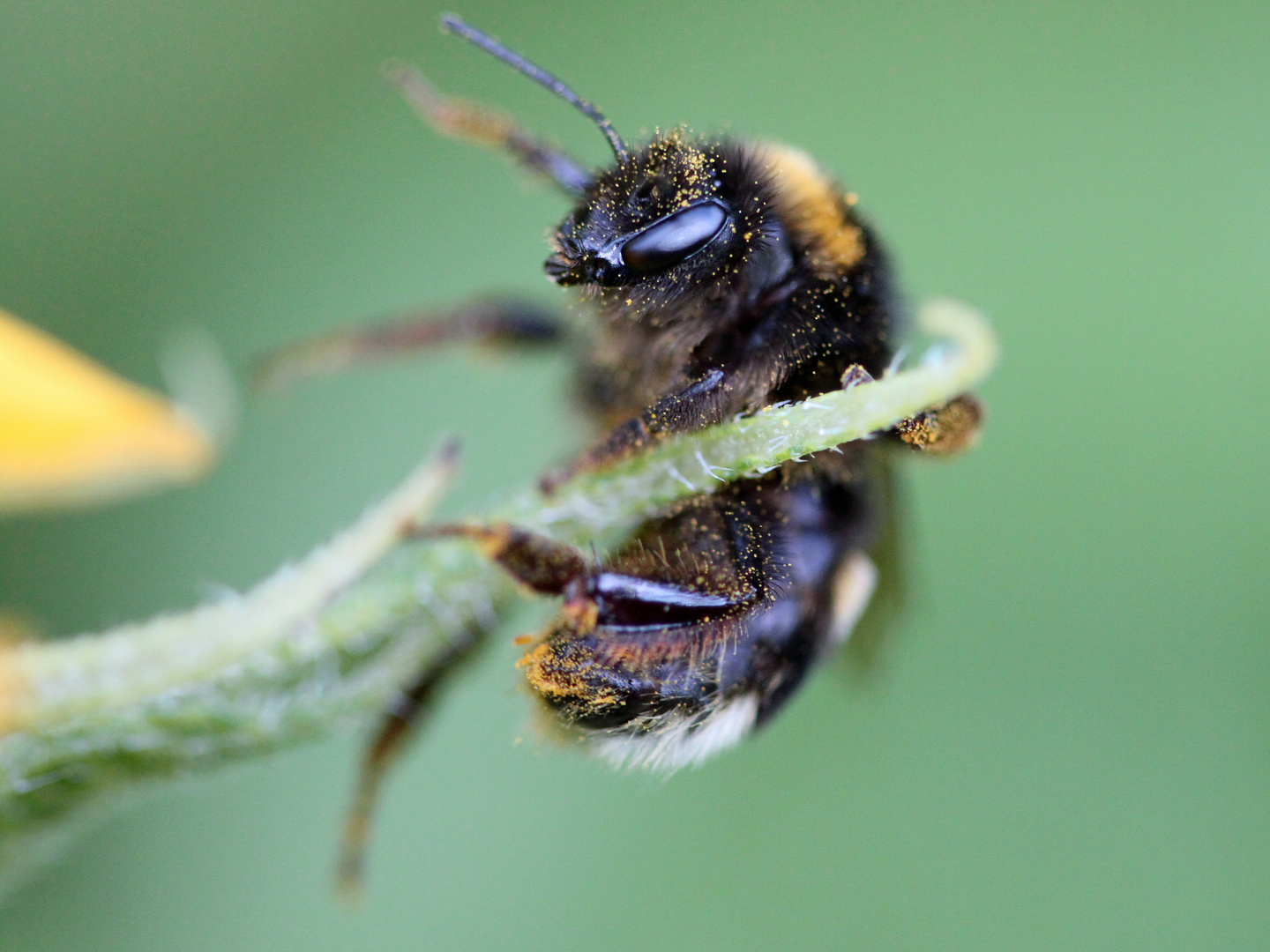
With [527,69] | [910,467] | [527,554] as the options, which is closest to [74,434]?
[527,554]

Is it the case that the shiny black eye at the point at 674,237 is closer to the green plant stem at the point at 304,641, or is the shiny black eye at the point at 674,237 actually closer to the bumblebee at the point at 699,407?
the bumblebee at the point at 699,407

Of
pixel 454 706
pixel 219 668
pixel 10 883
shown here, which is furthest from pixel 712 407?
pixel 454 706

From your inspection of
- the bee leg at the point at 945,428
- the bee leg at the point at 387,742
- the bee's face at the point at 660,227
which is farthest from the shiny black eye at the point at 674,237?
the bee leg at the point at 387,742

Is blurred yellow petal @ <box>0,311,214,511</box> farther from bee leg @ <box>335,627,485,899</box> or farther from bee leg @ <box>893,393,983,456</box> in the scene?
bee leg @ <box>893,393,983,456</box>

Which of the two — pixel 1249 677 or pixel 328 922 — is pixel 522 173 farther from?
pixel 1249 677

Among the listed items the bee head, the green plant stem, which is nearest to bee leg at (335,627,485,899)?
the green plant stem

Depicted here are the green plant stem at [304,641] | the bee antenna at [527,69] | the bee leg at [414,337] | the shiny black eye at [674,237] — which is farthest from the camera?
the bee leg at [414,337]

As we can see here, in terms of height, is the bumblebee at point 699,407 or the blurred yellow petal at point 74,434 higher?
the blurred yellow petal at point 74,434
